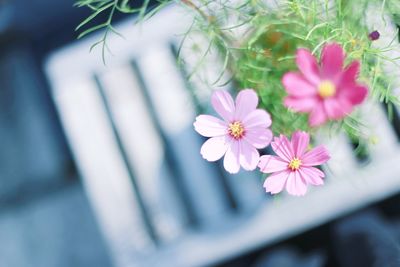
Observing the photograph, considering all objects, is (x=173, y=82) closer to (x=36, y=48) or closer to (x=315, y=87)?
(x=36, y=48)

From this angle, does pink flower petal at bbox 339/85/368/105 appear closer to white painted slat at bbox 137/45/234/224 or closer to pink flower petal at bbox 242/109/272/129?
pink flower petal at bbox 242/109/272/129

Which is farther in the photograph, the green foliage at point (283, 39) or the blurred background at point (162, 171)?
the blurred background at point (162, 171)

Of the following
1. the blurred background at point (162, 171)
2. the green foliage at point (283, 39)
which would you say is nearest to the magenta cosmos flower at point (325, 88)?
the green foliage at point (283, 39)

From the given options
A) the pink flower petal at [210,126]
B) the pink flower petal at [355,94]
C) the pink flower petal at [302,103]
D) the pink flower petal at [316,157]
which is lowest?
the pink flower petal at [316,157]

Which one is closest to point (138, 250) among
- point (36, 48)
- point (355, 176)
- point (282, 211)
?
point (282, 211)

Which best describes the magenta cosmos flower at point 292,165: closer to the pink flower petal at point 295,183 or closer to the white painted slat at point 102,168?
the pink flower petal at point 295,183

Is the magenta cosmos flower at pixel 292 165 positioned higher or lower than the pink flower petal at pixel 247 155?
lower

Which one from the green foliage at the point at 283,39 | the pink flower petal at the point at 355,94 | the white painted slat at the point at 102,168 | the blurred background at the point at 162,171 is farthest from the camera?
the white painted slat at the point at 102,168
